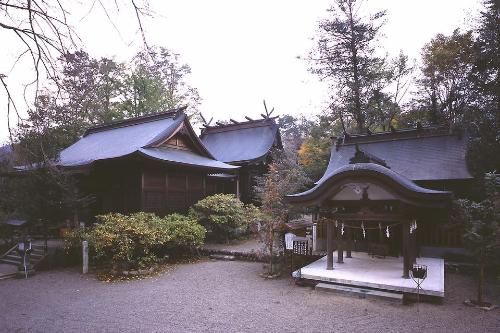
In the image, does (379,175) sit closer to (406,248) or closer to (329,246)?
(406,248)

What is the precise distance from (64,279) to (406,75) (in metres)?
23.7

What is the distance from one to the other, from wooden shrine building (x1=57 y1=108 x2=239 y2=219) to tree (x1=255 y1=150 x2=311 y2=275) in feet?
10.6

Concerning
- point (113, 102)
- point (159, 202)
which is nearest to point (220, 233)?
point (159, 202)

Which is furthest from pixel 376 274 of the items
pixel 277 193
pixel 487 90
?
pixel 487 90

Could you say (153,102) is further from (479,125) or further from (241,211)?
(479,125)

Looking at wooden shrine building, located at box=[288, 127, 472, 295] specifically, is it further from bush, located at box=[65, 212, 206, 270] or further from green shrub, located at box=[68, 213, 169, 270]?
green shrub, located at box=[68, 213, 169, 270]

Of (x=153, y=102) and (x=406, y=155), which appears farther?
(x=153, y=102)

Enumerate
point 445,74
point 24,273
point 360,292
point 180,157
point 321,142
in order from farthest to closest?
point 321,142 < point 445,74 < point 180,157 < point 24,273 < point 360,292

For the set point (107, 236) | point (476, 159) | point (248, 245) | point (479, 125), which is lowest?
point (248, 245)

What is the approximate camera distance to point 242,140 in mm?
26797

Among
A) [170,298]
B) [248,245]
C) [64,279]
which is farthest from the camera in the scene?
[248,245]

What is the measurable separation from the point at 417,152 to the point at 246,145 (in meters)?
14.0

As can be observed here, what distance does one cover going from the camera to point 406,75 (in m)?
23.0

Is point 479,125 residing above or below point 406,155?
above
